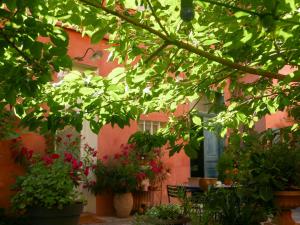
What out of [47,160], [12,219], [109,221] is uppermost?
[47,160]

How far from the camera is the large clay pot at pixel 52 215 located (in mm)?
5723

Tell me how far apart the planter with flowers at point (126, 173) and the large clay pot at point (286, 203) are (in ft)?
10.5

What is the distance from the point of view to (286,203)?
183 inches

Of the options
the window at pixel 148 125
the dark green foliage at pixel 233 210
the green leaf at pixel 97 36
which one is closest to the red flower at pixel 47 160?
the dark green foliage at pixel 233 210

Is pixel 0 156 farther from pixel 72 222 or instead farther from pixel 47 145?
pixel 72 222

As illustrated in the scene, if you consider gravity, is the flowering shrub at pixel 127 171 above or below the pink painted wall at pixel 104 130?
below

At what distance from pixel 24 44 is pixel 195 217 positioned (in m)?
3.82

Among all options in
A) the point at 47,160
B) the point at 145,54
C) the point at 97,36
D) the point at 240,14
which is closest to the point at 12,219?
the point at 47,160

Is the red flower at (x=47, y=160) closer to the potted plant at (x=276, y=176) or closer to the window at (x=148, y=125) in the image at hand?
the window at (x=148, y=125)

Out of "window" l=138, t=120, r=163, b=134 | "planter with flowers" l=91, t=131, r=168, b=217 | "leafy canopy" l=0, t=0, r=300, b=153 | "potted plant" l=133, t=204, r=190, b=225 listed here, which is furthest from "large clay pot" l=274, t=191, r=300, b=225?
"window" l=138, t=120, r=163, b=134

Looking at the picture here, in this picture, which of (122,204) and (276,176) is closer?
(276,176)

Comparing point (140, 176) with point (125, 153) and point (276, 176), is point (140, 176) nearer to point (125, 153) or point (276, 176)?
point (125, 153)

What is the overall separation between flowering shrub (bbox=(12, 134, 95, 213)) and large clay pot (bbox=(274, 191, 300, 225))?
9.74 feet

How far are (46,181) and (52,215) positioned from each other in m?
0.52
